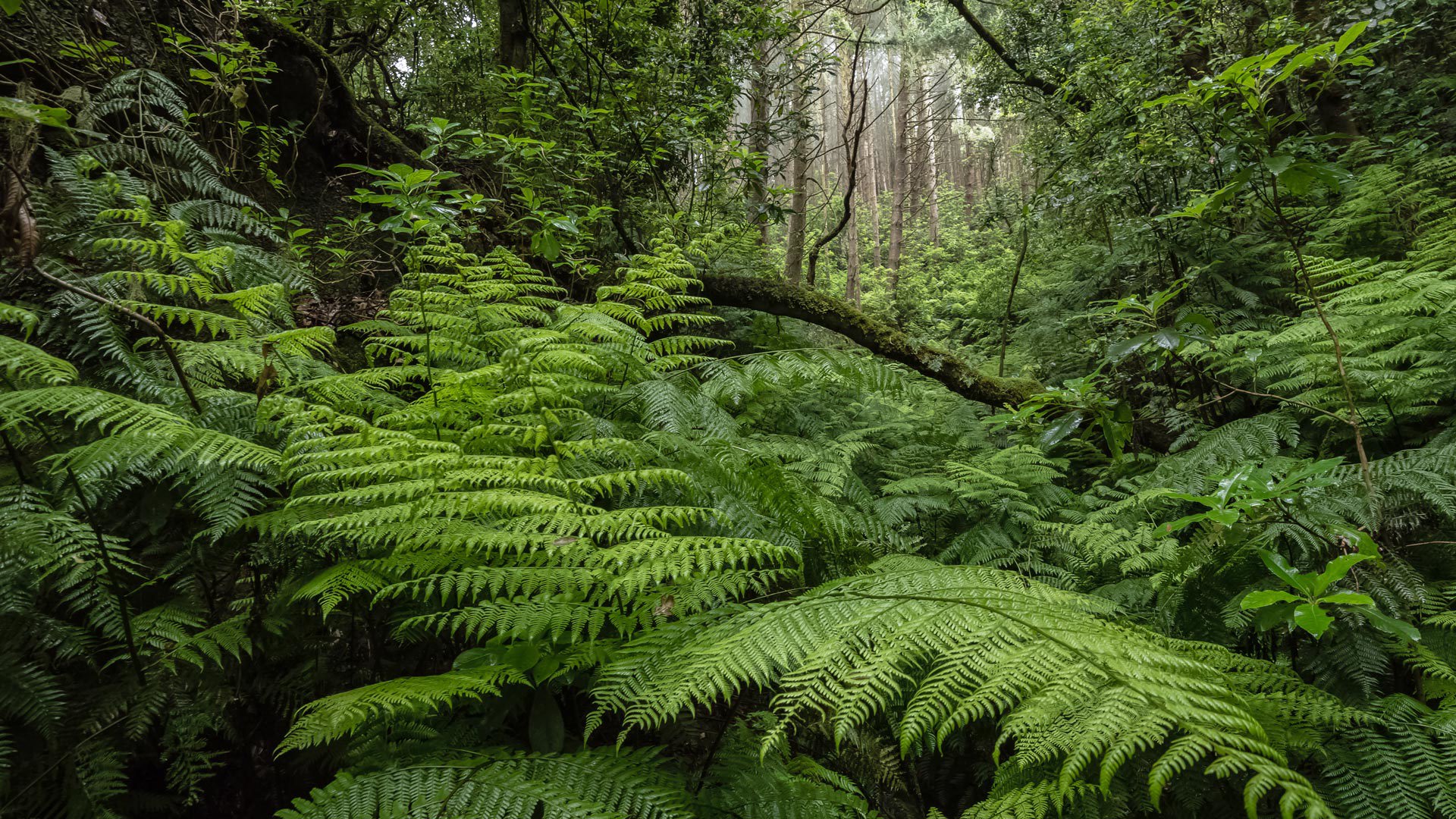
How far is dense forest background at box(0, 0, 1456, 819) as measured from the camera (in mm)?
1138

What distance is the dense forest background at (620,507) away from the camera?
3.73 ft

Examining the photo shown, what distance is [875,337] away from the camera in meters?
4.26

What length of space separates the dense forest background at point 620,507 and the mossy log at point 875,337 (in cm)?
3

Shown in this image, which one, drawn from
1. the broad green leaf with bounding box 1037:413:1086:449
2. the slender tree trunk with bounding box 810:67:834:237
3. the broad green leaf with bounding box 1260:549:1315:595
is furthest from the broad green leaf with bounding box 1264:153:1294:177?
the slender tree trunk with bounding box 810:67:834:237

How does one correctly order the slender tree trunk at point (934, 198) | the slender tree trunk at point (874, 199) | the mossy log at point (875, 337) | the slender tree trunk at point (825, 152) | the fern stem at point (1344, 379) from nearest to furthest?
1. the fern stem at point (1344, 379)
2. the mossy log at point (875, 337)
3. the slender tree trunk at point (825, 152)
4. the slender tree trunk at point (934, 198)
5. the slender tree trunk at point (874, 199)

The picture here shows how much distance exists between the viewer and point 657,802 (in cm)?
108

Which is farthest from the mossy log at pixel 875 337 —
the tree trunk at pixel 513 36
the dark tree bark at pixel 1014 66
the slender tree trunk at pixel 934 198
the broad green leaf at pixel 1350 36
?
the slender tree trunk at pixel 934 198

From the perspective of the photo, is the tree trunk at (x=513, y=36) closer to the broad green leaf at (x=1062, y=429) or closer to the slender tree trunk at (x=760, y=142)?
the slender tree trunk at (x=760, y=142)

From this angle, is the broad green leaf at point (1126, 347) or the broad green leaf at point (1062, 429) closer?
the broad green leaf at point (1126, 347)

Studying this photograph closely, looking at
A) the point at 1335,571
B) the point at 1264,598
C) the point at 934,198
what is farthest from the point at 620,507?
the point at 934,198

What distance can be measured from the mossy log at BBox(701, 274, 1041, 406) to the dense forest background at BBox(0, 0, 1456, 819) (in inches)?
1.3

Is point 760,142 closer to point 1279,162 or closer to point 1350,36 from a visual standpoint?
point 1279,162

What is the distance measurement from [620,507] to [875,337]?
283cm

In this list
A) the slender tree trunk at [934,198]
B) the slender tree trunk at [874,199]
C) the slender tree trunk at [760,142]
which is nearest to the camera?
the slender tree trunk at [760,142]
